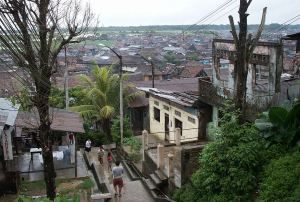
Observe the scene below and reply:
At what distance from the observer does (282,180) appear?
20.7 ft

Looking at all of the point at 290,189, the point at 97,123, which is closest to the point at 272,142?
the point at 290,189

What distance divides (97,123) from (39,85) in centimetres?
1769

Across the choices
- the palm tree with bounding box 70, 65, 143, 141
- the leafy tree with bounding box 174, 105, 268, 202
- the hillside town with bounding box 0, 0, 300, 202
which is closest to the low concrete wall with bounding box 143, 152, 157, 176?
the hillside town with bounding box 0, 0, 300, 202

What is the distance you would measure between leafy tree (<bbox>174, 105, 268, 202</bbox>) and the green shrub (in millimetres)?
404

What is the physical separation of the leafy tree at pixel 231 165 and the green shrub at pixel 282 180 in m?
0.40

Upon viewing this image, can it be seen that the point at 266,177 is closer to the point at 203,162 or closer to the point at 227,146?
the point at 227,146

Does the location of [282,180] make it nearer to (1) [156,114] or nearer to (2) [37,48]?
(2) [37,48]

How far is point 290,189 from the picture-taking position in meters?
6.09

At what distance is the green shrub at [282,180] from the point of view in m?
6.01

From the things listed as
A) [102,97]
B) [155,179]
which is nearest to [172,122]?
[102,97]

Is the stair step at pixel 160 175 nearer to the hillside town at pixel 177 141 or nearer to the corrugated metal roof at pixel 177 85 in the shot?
the hillside town at pixel 177 141

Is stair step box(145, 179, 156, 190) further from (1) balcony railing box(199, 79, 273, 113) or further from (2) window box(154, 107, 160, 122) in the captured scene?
(2) window box(154, 107, 160, 122)

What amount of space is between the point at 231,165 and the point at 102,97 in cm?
1411

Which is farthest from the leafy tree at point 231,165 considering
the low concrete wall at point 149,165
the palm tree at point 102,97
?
the palm tree at point 102,97
